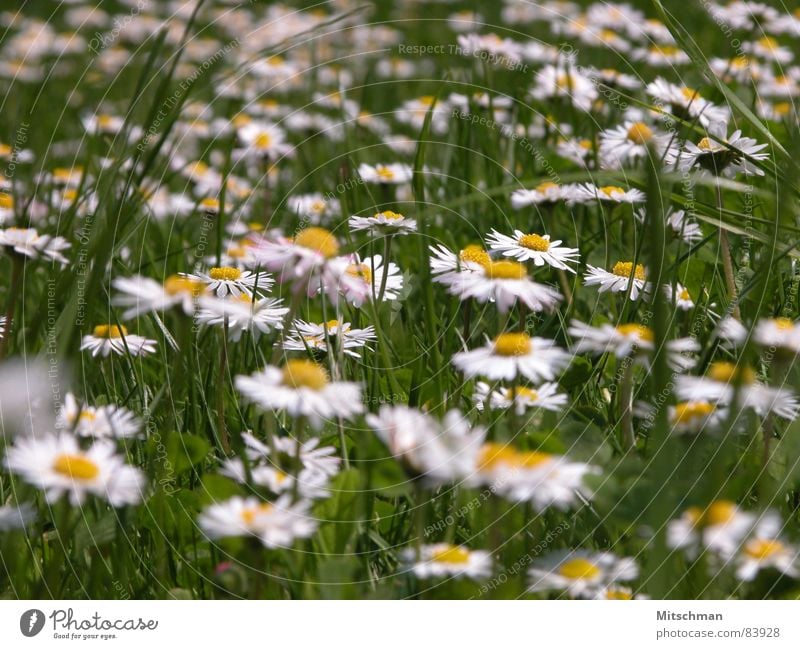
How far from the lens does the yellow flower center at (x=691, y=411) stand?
596 mm

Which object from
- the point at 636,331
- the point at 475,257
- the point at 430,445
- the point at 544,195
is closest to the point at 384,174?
the point at 544,195

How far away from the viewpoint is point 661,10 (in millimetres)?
808

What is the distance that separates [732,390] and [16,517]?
47 centimetres

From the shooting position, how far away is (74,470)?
0.52 m

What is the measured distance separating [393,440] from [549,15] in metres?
1.77

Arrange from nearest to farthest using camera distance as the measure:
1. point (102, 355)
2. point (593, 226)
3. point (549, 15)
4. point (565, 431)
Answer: point (565, 431) < point (102, 355) < point (593, 226) < point (549, 15)

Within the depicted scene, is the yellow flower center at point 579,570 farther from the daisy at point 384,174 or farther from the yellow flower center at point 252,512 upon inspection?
the daisy at point 384,174

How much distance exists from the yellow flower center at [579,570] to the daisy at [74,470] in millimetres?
263

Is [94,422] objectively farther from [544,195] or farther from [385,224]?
[544,195]

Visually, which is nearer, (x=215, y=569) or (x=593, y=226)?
(x=215, y=569)

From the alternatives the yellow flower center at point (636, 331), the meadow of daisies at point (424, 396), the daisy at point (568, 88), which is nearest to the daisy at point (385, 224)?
the meadow of daisies at point (424, 396)

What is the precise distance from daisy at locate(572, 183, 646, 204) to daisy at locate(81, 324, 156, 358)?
44 cm
